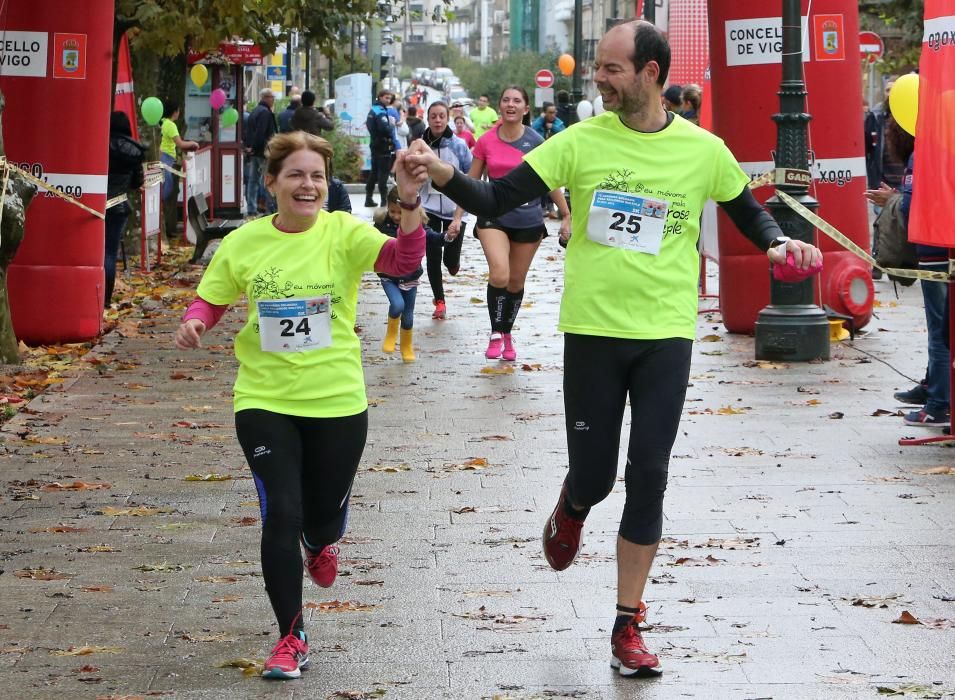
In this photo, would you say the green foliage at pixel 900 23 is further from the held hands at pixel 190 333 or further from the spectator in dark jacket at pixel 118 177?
the held hands at pixel 190 333

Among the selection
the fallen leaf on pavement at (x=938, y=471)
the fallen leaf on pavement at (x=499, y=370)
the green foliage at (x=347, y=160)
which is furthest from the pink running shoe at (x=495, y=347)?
the green foliage at (x=347, y=160)

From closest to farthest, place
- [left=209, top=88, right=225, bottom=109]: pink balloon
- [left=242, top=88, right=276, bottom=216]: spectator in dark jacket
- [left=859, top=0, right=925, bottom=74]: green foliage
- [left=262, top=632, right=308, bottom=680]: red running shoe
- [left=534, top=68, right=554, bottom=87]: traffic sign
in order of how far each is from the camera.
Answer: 1. [left=262, top=632, right=308, bottom=680]: red running shoe
2. [left=209, top=88, right=225, bottom=109]: pink balloon
3. [left=242, top=88, right=276, bottom=216]: spectator in dark jacket
4. [left=859, top=0, right=925, bottom=74]: green foliage
5. [left=534, top=68, right=554, bottom=87]: traffic sign

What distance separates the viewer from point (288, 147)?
18.2 ft

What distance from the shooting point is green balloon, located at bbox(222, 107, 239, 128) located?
1048 inches

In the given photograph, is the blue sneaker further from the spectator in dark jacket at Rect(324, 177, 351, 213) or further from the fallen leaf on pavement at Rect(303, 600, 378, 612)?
the fallen leaf on pavement at Rect(303, 600, 378, 612)

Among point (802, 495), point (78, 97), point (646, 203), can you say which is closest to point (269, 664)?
point (646, 203)

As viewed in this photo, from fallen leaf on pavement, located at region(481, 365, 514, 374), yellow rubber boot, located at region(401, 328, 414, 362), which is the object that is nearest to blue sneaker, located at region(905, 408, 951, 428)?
fallen leaf on pavement, located at region(481, 365, 514, 374)

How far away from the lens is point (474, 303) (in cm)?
1711

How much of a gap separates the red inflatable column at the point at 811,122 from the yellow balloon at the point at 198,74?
42.9ft

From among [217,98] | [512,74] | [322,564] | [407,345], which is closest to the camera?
[322,564]

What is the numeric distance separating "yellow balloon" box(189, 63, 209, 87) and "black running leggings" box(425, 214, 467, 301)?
11019 millimetres

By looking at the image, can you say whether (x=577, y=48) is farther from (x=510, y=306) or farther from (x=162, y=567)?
(x=162, y=567)

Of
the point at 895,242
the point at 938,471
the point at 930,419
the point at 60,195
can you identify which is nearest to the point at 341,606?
the point at 938,471

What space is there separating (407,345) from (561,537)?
23.4ft
